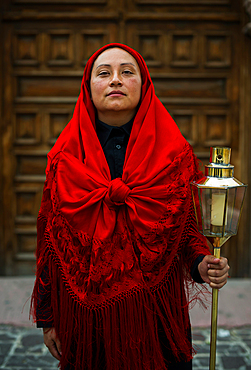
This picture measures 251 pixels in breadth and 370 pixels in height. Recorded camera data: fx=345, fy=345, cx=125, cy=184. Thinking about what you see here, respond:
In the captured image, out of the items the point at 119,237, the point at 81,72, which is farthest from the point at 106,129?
the point at 81,72

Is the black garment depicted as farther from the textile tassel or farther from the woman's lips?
the textile tassel

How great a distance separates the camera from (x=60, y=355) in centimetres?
156

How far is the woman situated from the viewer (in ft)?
4.66

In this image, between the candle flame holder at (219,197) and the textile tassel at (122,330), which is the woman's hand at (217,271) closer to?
Result: the candle flame holder at (219,197)

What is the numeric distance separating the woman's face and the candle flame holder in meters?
0.50

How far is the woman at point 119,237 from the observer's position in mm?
1420

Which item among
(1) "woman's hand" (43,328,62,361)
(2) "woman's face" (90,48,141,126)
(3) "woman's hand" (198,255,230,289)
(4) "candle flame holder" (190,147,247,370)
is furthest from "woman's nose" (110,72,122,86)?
(1) "woman's hand" (43,328,62,361)

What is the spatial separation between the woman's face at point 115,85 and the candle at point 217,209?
60 cm

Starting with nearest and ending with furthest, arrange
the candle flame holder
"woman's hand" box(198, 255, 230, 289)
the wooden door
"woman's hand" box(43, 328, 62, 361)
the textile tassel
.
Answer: the candle flame holder → "woman's hand" box(198, 255, 230, 289) → the textile tassel → "woman's hand" box(43, 328, 62, 361) → the wooden door

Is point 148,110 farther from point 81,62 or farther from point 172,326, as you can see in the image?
point 81,62

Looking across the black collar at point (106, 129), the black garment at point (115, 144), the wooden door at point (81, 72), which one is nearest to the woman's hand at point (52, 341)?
the black garment at point (115, 144)

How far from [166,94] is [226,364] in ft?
9.05

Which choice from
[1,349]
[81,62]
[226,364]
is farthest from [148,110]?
[81,62]

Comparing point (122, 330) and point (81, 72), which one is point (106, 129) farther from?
point (81, 72)
